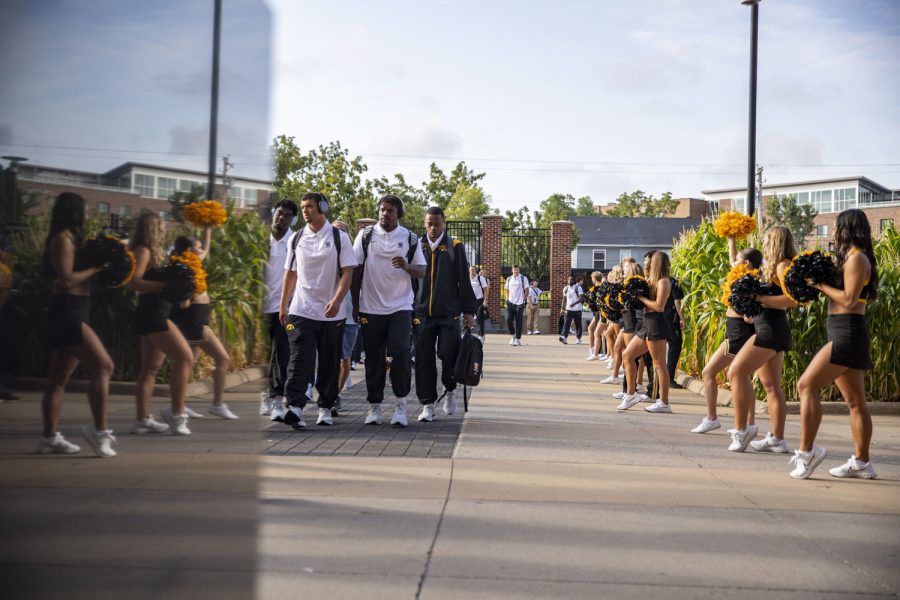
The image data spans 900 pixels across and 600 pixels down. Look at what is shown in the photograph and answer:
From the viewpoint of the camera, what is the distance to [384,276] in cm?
879

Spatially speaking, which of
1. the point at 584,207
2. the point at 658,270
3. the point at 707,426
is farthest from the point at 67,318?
the point at 584,207

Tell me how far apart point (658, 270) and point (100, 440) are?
964 cm

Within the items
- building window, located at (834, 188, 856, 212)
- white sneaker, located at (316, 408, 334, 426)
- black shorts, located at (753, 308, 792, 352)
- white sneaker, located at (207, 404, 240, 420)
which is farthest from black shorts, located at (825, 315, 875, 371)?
building window, located at (834, 188, 856, 212)

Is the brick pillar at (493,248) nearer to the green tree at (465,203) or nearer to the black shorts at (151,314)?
the green tree at (465,203)

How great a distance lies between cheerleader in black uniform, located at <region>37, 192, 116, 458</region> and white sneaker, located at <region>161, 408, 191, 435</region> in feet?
0.31

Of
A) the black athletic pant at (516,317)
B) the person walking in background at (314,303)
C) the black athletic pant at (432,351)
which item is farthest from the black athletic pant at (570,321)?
the person walking in background at (314,303)

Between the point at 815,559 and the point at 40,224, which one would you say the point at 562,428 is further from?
the point at 40,224

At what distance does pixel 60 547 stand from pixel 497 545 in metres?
3.33

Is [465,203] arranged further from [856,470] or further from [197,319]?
[197,319]

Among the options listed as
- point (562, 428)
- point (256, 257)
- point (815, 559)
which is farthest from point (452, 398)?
point (256, 257)

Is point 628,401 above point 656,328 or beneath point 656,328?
beneath

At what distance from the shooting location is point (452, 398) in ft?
32.4

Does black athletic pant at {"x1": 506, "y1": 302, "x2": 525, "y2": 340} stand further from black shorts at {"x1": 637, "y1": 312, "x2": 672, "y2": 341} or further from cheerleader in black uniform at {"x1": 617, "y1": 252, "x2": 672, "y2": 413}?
black shorts at {"x1": 637, "y1": 312, "x2": 672, "y2": 341}

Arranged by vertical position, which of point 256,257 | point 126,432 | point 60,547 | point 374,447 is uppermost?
point 256,257
